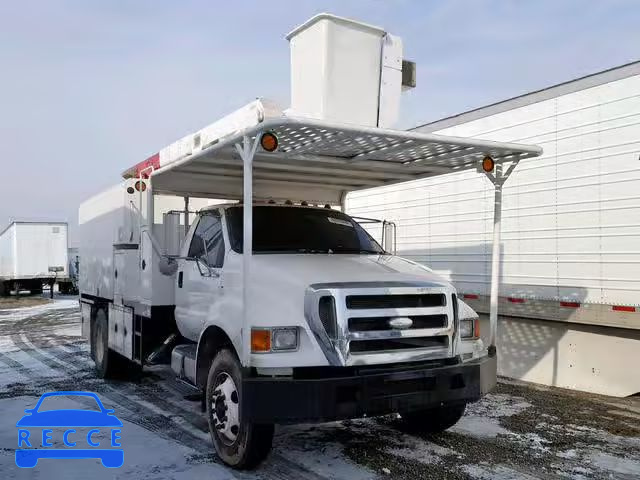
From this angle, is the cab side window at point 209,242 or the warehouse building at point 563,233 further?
the warehouse building at point 563,233

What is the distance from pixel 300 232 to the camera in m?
5.84

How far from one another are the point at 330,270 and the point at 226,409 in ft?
4.55

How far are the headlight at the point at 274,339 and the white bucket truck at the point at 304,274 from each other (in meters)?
0.01

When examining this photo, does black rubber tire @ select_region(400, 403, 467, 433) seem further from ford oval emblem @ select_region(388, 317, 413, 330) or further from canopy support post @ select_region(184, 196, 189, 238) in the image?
canopy support post @ select_region(184, 196, 189, 238)

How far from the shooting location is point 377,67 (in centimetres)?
550

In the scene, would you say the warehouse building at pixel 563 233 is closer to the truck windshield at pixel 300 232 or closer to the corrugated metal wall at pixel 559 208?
the corrugated metal wall at pixel 559 208

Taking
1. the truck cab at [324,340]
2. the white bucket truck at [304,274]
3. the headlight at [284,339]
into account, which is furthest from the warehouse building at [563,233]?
the headlight at [284,339]

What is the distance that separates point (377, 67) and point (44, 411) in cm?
511

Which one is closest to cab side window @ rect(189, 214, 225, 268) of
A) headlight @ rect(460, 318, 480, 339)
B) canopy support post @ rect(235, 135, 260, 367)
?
canopy support post @ rect(235, 135, 260, 367)

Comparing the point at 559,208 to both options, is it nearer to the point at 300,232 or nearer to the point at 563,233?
the point at 563,233

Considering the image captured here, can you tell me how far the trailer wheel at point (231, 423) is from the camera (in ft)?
15.0

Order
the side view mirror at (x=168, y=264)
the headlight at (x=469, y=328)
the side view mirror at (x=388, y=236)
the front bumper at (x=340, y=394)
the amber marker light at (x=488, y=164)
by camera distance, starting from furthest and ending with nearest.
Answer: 1. the side view mirror at (x=388, y=236)
2. the side view mirror at (x=168, y=264)
3. the amber marker light at (x=488, y=164)
4. the headlight at (x=469, y=328)
5. the front bumper at (x=340, y=394)

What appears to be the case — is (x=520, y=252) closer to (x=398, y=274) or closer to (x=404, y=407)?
(x=398, y=274)

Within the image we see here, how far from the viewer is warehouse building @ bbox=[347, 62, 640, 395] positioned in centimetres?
659
